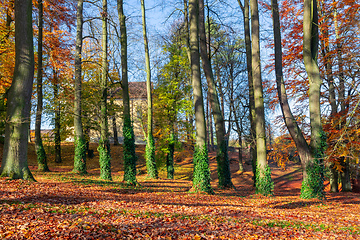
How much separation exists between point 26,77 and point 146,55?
1028 cm

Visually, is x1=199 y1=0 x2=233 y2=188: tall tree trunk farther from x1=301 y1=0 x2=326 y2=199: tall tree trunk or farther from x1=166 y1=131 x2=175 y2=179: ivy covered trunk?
x1=166 y1=131 x2=175 y2=179: ivy covered trunk

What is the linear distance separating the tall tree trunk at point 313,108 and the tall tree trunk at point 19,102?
34.2ft

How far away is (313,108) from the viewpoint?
10.4m

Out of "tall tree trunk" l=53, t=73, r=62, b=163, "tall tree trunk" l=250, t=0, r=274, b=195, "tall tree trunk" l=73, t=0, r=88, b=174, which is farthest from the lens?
"tall tree trunk" l=53, t=73, r=62, b=163

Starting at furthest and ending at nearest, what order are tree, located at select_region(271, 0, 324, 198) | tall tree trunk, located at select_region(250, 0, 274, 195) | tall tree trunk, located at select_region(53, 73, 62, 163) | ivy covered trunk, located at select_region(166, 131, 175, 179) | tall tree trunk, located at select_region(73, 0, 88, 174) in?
1. ivy covered trunk, located at select_region(166, 131, 175, 179)
2. tall tree trunk, located at select_region(53, 73, 62, 163)
3. tall tree trunk, located at select_region(73, 0, 88, 174)
4. tall tree trunk, located at select_region(250, 0, 274, 195)
5. tree, located at select_region(271, 0, 324, 198)

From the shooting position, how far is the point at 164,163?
22.2 m

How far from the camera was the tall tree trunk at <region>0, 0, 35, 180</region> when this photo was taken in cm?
764

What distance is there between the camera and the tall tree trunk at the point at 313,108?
1021 cm

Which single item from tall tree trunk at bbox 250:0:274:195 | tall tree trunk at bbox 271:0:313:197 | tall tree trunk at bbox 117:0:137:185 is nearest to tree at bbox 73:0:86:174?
tall tree trunk at bbox 117:0:137:185

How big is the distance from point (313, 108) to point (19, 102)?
36.0 ft

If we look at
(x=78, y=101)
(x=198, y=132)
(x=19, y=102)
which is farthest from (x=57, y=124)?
(x=198, y=132)

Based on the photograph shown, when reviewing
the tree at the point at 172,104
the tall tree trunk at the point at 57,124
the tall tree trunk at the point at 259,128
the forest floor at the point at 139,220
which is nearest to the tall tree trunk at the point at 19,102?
the forest floor at the point at 139,220

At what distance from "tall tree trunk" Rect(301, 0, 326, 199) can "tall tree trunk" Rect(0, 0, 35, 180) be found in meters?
10.4

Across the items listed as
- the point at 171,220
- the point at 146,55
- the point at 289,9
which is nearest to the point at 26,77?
the point at 171,220
